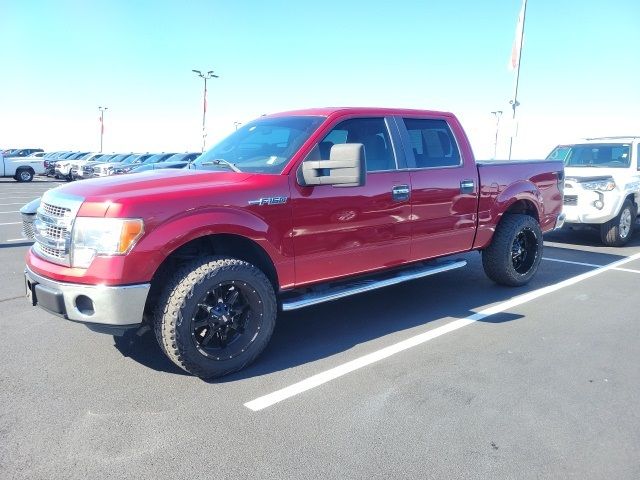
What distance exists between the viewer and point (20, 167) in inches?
1025

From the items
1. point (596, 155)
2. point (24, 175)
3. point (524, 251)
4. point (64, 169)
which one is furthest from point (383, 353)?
point (64, 169)

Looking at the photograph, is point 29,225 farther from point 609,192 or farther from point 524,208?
point 609,192

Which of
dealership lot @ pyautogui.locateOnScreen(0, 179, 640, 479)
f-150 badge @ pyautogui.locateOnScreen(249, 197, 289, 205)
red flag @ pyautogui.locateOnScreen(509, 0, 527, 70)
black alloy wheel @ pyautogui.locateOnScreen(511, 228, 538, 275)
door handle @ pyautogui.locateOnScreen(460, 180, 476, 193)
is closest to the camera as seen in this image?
dealership lot @ pyautogui.locateOnScreen(0, 179, 640, 479)

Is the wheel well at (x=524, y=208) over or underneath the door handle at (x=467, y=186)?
underneath

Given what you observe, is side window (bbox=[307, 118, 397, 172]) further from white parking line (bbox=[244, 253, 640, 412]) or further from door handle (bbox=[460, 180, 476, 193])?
white parking line (bbox=[244, 253, 640, 412])

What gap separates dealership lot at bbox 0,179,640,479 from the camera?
8.61ft

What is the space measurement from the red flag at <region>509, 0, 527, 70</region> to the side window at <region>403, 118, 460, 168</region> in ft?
53.9

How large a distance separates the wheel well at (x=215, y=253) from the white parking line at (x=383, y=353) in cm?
79

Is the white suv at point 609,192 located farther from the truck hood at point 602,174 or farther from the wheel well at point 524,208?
the wheel well at point 524,208

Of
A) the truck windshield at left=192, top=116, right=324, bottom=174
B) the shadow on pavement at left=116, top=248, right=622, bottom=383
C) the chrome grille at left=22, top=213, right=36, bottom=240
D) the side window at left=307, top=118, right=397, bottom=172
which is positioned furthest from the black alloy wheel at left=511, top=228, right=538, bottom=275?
the chrome grille at left=22, top=213, right=36, bottom=240

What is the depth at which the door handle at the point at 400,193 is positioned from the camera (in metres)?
4.51

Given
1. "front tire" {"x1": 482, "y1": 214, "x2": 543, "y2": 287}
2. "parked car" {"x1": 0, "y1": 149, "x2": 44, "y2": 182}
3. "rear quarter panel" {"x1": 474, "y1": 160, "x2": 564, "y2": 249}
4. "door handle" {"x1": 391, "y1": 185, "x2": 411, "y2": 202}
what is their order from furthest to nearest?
"parked car" {"x1": 0, "y1": 149, "x2": 44, "y2": 182}
"front tire" {"x1": 482, "y1": 214, "x2": 543, "y2": 287}
"rear quarter panel" {"x1": 474, "y1": 160, "x2": 564, "y2": 249}
"door handle" {"x1": 391, "y1": 185, "x2": 411, "y2": 202}

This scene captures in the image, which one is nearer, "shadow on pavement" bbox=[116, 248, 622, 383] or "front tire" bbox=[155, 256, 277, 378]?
"front tire" bbox=[155, 256, 277, 378]

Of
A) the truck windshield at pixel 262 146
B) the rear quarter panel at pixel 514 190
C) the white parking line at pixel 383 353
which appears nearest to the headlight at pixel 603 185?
the rear quarter panel at pixel 514 190
